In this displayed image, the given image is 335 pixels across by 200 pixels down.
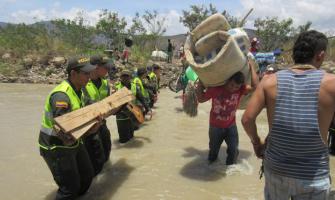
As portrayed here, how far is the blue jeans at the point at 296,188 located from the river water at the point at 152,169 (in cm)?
251

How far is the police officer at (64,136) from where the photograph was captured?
172 inches

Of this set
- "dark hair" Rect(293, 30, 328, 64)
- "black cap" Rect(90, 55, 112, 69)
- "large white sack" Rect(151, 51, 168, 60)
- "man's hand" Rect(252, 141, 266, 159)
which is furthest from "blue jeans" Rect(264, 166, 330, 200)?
"large white sack" Rect(151, 51, 168, 60)

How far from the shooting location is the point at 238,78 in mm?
5496

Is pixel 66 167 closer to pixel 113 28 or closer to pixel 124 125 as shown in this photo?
pixel 124 125

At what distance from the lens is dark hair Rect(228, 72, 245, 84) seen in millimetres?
Result: 5473

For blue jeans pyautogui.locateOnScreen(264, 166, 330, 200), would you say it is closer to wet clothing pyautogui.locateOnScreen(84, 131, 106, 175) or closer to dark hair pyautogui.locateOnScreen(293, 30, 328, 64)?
dark hair pyautogui.locateOnScreen(293, 30, 328, 64)

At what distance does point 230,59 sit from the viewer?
514 cm

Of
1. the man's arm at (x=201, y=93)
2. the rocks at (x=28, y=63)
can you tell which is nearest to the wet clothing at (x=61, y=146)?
the man's arm at (x=201, y=93)

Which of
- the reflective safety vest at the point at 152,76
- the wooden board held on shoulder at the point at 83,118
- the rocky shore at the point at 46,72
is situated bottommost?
the rocky shore at the point at 46,72

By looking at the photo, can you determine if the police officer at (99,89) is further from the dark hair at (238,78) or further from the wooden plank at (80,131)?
the dark hair at (238,78)

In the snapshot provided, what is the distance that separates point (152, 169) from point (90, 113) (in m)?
2.09

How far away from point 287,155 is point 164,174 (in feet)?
11.9

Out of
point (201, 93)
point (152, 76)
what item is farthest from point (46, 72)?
point (201, 93)

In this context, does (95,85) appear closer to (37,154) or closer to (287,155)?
(37,154)
